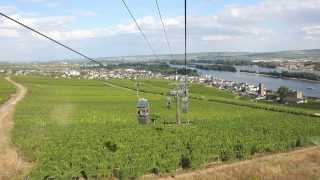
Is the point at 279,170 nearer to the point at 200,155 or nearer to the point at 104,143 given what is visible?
the point at 200,155

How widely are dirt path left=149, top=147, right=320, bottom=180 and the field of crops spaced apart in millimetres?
1238

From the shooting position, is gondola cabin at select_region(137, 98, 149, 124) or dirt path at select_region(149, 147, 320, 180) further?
dirt path at select_region(149, 147, 320, 180)

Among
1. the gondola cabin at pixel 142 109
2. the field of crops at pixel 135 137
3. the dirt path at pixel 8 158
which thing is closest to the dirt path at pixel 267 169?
the field of crops at pixel 135 137

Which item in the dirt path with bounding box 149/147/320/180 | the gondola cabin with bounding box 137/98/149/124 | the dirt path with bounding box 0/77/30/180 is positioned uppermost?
the gondola cabin with bounding box 137/98/149/124

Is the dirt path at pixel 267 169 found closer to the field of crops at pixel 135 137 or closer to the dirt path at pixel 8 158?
the field of crops at pixel 135 137

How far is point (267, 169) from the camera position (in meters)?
25.8

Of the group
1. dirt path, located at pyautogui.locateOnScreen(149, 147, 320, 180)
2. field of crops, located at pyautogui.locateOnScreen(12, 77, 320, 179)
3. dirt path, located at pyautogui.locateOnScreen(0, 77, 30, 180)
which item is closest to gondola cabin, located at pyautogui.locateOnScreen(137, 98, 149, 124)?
field of crops, located at pyautogui.locateOnScreen(12, 77, 320, 179)

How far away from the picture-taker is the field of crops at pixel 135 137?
25172 millimetres

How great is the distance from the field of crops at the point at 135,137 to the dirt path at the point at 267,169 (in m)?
1.24

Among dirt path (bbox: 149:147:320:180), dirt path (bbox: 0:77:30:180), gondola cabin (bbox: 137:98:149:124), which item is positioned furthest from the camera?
dirt path (bbox: 0:77:30:180)

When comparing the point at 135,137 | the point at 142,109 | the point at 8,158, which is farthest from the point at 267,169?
the point at 8,158

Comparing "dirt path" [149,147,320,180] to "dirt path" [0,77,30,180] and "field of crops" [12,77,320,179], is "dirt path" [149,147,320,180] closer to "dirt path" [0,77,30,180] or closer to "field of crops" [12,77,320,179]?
"field of crops" [12,77,320,179]

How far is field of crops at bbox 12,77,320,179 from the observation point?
82.6 ft

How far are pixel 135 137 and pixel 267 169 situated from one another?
35.6 feet
